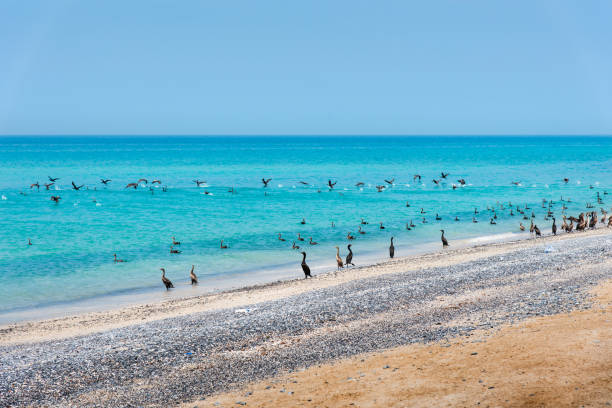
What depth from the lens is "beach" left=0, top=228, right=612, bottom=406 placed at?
38.0ft

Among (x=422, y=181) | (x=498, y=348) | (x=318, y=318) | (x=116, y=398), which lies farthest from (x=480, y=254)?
(x=422, y=181)

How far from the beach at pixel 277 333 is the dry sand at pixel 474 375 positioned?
0.08m

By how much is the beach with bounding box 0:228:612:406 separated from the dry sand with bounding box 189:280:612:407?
79mm

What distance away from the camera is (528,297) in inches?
622

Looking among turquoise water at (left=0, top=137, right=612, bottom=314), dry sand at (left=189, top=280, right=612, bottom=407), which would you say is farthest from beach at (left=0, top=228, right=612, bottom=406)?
turquoise water at (left=0, top=137, right=612, bottom=314)

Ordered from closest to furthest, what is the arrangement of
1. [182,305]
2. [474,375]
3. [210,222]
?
[474,375], [182,305], [210,222]

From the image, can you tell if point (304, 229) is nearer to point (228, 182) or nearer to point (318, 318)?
point (318, 318)

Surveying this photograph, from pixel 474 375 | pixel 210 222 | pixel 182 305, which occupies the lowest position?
pixel 210 222

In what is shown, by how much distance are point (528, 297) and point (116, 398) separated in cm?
1095

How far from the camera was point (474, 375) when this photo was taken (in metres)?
10.4

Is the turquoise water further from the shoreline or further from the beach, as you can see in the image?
the beach

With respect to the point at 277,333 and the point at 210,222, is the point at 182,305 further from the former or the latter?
the point at 210,222

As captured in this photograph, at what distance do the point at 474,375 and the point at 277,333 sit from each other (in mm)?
5816

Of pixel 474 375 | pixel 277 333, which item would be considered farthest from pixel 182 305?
pixel 474 375
